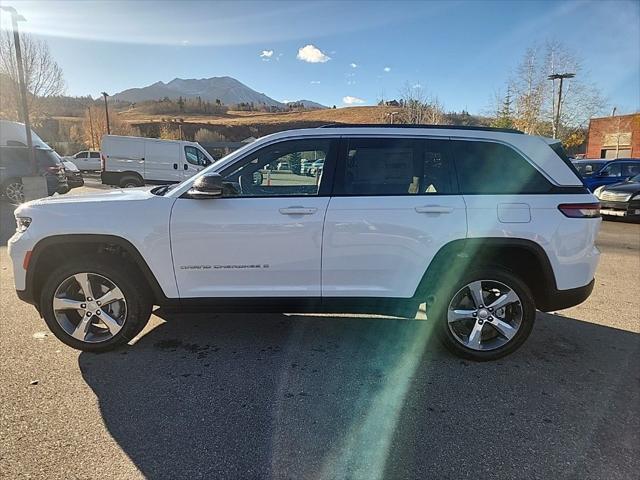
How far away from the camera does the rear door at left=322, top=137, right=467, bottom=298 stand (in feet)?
10.6

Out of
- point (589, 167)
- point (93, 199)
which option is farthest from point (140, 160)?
point (589, 167)

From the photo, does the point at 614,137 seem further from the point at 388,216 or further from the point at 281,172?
the point at 281,172

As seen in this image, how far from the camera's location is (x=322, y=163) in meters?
3.37

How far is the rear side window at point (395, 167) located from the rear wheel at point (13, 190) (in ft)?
41.7

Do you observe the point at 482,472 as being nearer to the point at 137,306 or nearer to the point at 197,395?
the point at 197,395

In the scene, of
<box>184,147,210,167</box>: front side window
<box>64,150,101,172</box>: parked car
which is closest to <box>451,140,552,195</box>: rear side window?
<box>184,147,210,167</box>: front side window

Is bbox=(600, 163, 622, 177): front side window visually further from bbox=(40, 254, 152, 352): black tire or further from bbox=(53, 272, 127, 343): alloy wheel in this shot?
bbox=(53, 272, 127, 343): alloy wheel

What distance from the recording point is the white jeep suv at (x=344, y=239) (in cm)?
326

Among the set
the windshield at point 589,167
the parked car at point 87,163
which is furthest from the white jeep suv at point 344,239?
the parked car at point 87,163

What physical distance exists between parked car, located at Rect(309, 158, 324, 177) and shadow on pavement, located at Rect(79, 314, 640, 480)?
1.54 meters

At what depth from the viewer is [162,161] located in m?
16.2

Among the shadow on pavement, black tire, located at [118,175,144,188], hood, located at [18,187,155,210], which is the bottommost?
the shadow on pavement

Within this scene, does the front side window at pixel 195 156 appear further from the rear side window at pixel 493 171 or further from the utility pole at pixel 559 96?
the utility pole at pixel 559 96

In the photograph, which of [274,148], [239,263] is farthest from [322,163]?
[239,263]
